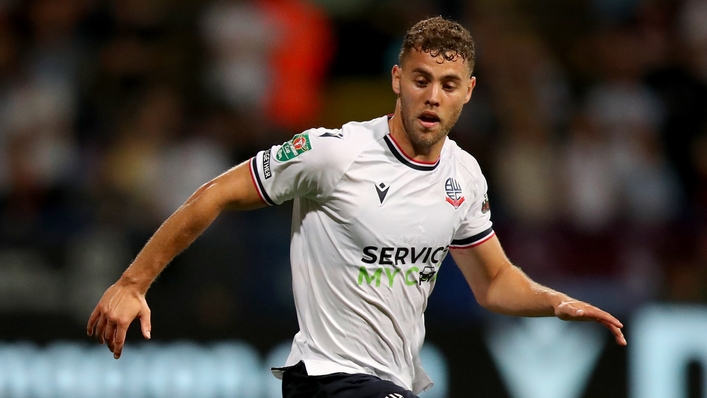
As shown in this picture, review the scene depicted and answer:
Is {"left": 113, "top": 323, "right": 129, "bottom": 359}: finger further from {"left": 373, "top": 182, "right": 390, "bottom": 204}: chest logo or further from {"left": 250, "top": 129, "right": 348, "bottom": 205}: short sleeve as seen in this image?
{"left": 373, "top": 182, "right": 390, "bottom": 204}: chest logo

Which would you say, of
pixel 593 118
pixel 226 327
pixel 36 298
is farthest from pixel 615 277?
pixel 36 298

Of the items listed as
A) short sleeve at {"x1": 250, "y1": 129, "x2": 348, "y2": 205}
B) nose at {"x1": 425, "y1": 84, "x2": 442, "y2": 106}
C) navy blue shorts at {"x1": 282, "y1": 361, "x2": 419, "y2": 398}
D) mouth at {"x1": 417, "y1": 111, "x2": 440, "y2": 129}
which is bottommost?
navy blue shorts at {"x1": 282, "y1": 361, "x2": 419, "y2": 398}

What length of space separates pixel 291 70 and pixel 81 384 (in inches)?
164

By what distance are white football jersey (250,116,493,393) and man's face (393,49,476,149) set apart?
0.17 meters

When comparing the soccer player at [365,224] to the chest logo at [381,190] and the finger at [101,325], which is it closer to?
the chest logo at [381,190]

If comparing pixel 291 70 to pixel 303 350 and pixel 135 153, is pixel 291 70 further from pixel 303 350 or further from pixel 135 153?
pixel 303 350

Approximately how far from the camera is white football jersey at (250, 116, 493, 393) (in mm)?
5262

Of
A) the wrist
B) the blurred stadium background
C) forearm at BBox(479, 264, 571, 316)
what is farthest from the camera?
the blurred stadium background

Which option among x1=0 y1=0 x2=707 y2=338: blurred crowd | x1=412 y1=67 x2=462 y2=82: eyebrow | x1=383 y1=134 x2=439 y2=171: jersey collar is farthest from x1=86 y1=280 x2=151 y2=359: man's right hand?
x1=0 y1=0 x2=707 y2=338: blurred crowd

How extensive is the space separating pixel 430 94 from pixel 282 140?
5.05 m

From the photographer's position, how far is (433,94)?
5.27 metres

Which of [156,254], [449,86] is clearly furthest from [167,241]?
[449,86]

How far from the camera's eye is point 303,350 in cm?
534

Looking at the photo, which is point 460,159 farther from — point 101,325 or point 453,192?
point 101,325
